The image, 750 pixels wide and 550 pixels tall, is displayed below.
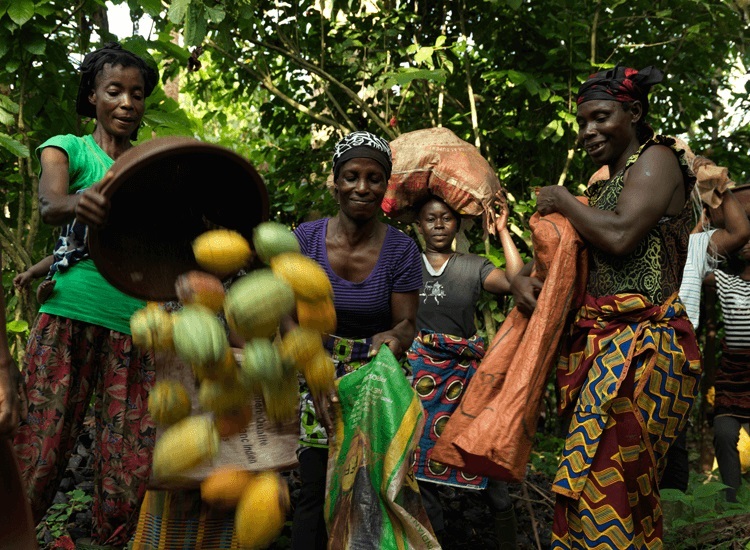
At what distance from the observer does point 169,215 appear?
2.49 m

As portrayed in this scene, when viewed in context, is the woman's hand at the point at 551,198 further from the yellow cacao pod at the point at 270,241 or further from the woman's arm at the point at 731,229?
the woman's arm at the point at 731,229

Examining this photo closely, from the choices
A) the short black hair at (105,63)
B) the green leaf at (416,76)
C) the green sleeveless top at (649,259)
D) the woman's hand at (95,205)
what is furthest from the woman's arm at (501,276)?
the woman's hand at (95,205)

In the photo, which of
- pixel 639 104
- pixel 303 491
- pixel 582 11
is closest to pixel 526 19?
pixel 582 11

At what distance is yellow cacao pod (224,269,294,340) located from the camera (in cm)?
209

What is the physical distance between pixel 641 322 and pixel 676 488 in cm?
220

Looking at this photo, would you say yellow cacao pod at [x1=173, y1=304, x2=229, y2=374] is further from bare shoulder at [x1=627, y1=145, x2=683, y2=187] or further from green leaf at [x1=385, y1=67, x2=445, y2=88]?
green leaf at [x1=385, y1=67, x2=445, y2=88]

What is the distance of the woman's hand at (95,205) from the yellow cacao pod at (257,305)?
1.18 ft

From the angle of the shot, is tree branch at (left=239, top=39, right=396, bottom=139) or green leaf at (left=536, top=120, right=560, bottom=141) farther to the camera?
tree branch at (left=239, top=39, right=396, bottom=139)

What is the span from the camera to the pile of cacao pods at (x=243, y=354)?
2.07 m

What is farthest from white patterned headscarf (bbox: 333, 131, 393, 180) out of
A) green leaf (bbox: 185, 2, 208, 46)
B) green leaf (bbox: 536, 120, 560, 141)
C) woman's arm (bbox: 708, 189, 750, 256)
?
woman's arm (bbox: 708, 189, 750, 256)

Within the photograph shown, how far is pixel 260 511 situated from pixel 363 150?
1672 millimetres

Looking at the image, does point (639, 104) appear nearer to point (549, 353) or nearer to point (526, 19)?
point (549, 353)

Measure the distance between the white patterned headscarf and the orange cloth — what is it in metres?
0.63

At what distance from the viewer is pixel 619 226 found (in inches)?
118
